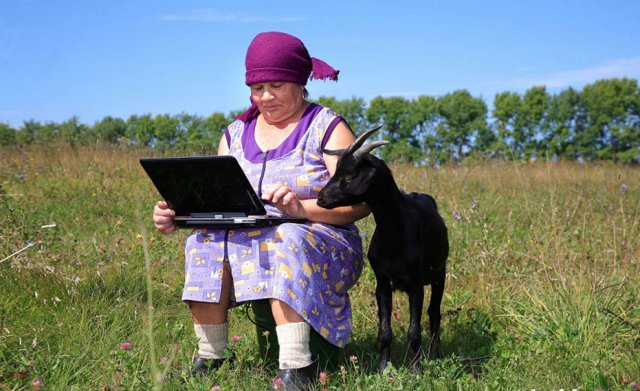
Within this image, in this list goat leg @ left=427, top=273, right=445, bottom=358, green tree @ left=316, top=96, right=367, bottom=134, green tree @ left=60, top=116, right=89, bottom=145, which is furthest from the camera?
green tree @ left=316, top=96, right=367, bottom=134

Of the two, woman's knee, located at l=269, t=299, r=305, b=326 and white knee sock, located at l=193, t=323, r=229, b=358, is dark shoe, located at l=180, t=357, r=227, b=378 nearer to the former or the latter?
white knee sock, located at l=193, t=323, r=229, b=358

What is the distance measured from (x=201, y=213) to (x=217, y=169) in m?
0.38

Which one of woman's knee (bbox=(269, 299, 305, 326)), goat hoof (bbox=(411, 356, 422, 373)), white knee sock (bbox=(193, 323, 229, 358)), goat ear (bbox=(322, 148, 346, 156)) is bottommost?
goat hoof (bbox=(411, 356, 422, 373))


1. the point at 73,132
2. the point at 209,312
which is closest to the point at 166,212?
the point at 209,312

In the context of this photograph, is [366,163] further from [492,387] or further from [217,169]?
[492,387]

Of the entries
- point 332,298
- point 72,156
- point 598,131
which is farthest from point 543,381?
point 598,131

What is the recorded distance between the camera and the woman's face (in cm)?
346

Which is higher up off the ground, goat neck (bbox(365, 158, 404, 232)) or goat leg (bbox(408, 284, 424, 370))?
goat neck (bbox(365, 158, 404, 232))

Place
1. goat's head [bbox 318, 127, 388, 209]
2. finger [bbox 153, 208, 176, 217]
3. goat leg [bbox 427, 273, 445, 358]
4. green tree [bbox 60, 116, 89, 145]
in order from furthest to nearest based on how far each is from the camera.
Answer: green tree [bbox 60, 116, 89, 145] → goat leg [bbox 427, 273, 445, 358] → finger [bbox 153, 208, 176, 217] → goat's head [bbox 318, 127, 388, 209]

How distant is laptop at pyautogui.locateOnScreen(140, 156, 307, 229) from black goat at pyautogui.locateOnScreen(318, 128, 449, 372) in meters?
0.35

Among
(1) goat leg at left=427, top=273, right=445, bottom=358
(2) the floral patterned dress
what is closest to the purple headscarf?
(2) the floral patterned dress

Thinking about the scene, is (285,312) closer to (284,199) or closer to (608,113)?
(284,199)

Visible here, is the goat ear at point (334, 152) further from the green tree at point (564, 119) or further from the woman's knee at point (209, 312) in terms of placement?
the green tree at point (564, 119)

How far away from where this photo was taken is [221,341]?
3.45 meters
